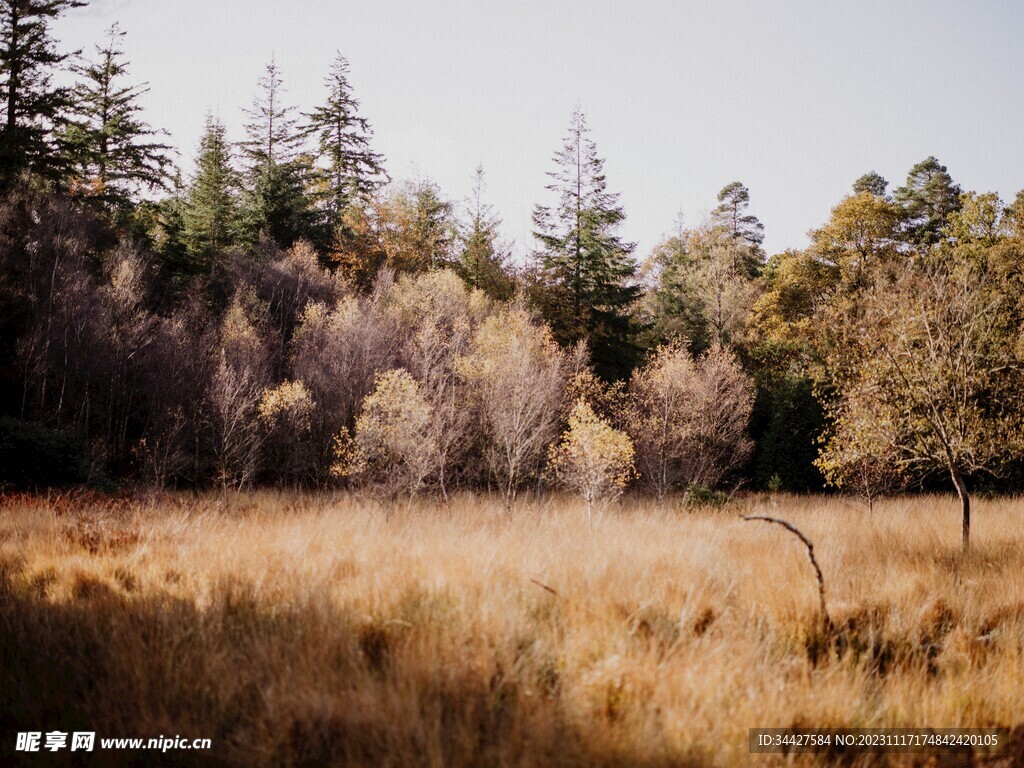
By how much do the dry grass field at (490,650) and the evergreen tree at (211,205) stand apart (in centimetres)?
3267

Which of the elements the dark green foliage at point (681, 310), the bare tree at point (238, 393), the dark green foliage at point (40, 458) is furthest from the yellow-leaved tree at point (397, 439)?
the dark green foliage at point (681, 310)

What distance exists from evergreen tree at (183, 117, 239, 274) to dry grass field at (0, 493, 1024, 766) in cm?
3267

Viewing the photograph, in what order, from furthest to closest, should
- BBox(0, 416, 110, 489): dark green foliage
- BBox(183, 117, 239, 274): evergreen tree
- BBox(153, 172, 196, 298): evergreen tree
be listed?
1. BBox(183, 117, 239, 274): evergreen tree
2. BBox(153, 172, 196, 298): evergreen tree
3. BBox(0, 416, 110, 489): dark green foliage

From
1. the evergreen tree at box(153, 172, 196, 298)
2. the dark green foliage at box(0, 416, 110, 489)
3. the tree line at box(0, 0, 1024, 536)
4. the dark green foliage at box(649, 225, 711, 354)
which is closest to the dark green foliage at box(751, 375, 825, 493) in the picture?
the tree line at box(0, 0, 1024, 536)

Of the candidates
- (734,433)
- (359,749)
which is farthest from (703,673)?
(734,433)

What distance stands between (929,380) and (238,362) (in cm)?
2462

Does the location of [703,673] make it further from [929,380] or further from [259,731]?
[929,380]

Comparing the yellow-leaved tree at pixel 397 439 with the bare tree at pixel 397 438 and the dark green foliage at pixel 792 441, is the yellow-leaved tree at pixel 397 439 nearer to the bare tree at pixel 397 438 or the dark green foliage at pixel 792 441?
the bare tree at pixel 397 438

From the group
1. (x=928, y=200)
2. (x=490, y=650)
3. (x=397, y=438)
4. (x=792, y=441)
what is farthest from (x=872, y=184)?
(x=490, y=650)

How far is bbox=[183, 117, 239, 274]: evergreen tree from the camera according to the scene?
3259cm

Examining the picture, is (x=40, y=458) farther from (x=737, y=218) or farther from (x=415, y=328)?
(x=737, y=218)

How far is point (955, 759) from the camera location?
8.47 ft

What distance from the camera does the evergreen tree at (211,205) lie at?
32594 millimetres

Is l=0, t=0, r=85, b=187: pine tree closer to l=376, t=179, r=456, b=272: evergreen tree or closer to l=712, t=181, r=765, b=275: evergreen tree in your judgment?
l=376, t=179, r=456, b=272: evergreen tree
